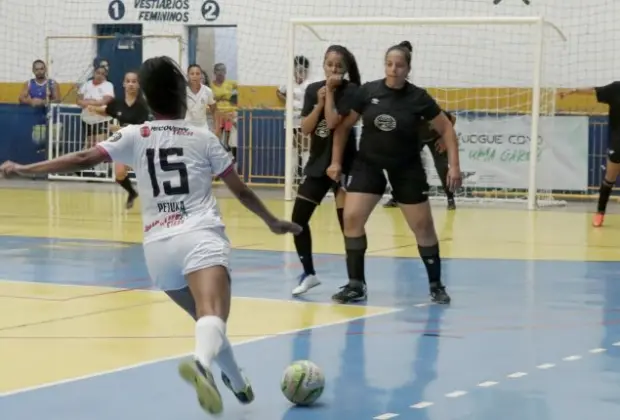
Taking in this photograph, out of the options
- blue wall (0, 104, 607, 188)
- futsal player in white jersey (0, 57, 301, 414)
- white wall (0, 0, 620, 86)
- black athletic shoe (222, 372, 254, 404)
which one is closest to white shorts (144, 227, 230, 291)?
futsal player in white jersey (0, 57, 301, 414)

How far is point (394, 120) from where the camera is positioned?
10609 mm

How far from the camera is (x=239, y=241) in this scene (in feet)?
51.1

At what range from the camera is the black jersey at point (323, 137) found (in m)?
11.0

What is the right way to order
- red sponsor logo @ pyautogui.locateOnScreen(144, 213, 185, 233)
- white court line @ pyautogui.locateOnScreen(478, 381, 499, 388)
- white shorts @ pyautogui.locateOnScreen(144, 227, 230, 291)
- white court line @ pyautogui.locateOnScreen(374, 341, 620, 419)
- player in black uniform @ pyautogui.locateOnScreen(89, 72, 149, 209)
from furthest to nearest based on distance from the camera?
player in black uniform @ pyautogui.locateOnScreen(89, 72, 149, 209) < white court line @ pyautogui.locateOnScreen(478, 381, 499, 388) < white court line @ pyautogui.locateOnScreen(374, 341, 620, 419) < red sponsor logo @ pyautogui.locateOnScreen(144, 213, 185, 233) < white shorts @ pyautogui.locateOnScreen(144, 227, 230, 291)

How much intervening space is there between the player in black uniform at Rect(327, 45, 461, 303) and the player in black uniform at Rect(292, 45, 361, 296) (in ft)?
0.48

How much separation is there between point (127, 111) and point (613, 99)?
6.72m

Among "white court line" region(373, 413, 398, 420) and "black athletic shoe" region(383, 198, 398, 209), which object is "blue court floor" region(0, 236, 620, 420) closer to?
"white court line" region(373, 413, 398, 420)

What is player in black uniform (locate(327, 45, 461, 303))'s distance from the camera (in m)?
10.6

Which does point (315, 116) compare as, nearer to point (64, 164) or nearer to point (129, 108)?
point (64, 164)

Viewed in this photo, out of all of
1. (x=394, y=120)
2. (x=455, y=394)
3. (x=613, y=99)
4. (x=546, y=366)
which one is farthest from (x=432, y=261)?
(x=613, y=99)

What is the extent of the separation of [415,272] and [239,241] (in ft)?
10.7

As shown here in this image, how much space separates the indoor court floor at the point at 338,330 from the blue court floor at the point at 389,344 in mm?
17

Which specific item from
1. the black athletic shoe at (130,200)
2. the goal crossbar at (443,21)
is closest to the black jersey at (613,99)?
the goal crossbar at (443,21)

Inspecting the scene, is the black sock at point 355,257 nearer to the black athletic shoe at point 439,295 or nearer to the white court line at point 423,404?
the black athletic shoe at point 439,295
